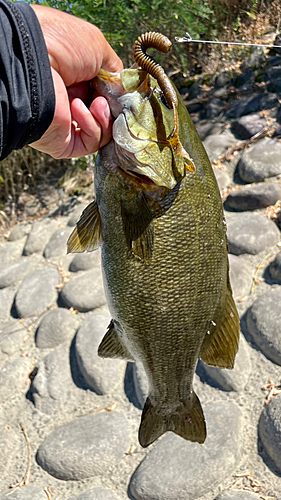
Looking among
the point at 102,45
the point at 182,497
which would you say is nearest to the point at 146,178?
the point at 102,45

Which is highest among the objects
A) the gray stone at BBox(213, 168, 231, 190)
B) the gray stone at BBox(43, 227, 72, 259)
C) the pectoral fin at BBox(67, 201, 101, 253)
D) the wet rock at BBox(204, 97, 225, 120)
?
the pectoral fin at BBox(67, 201, 101, 253)

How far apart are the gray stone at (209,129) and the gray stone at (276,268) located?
2618 millimetres

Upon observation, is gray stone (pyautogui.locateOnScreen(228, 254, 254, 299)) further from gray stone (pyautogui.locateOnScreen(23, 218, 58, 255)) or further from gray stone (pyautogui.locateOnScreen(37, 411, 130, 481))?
gray stone (pyautogui.locateOnScreen(23, 218, 58, 255))

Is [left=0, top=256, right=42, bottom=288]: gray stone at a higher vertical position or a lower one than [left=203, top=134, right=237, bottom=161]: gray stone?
lower

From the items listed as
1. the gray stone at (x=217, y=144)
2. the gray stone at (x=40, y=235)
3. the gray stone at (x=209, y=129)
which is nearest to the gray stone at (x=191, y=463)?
the gray stone at (x=40, y=235)

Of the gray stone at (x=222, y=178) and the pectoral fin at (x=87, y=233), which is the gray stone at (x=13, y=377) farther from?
the gray stone at (x=222, y=178)

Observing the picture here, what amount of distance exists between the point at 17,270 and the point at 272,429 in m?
3.34

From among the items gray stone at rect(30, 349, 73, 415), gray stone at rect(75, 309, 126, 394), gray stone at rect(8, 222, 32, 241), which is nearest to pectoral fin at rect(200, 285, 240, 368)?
gray stone at rect(75, 309, 126, 394)

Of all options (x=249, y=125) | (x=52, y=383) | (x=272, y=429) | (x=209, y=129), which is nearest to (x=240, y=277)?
(x=272, y=429)

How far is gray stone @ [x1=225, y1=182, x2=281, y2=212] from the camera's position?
433cm

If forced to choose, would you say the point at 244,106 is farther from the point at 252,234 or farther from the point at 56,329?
the point at 56,329

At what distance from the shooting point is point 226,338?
77.6 inches

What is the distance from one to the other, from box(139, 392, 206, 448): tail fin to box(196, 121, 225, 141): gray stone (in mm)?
4398

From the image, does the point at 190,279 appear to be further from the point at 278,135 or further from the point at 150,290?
the point at 278,135
